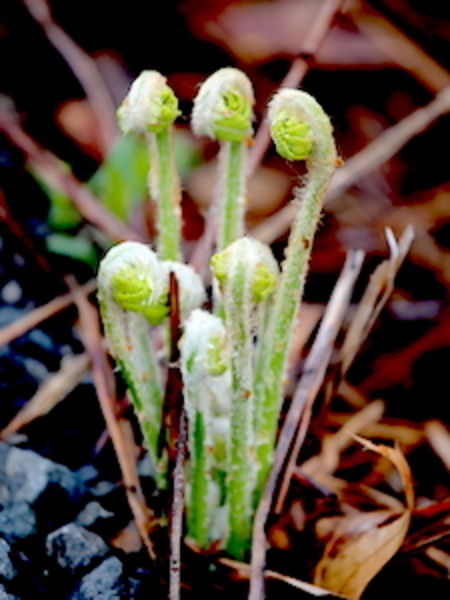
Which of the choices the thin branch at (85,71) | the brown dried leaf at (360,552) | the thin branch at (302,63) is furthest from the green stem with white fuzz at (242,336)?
the thin branch at (85,71)

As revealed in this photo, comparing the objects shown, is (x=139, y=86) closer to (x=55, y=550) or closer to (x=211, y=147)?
(x=55, y=550)

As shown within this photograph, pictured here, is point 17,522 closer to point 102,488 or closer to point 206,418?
point 102,488

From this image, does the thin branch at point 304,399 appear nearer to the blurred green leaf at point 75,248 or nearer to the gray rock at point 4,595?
the gray rock at point 4,595

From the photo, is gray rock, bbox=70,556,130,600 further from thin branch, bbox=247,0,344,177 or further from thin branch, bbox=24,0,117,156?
thin branch, bbox=24,0,117,156

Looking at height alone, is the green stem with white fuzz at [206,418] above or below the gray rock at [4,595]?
above

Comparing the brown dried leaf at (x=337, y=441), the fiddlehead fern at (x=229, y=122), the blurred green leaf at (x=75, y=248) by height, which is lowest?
the brown dried leaf at (x=337, y=441)

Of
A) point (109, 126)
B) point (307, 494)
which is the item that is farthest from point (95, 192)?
point (307, 494)

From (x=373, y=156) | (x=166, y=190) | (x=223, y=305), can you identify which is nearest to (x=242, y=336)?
(x=223, y=305)
